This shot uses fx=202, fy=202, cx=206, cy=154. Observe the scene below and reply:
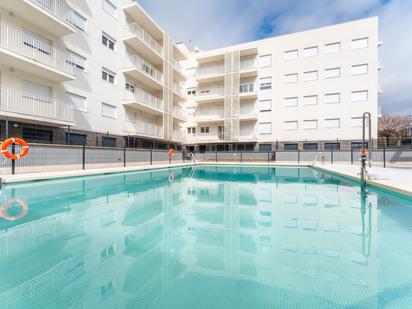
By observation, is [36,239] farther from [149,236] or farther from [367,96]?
[367,96]

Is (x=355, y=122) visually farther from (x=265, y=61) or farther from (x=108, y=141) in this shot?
(x=108, y=141)

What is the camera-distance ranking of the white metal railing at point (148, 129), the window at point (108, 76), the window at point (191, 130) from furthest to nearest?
the window at point (191, 130) < the white metal railing at point (148, 129) < the window at point (108, 76)

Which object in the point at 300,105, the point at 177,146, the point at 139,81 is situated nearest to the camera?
the point at 139,81

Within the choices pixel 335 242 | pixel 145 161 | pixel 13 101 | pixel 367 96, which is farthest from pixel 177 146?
pixel 335 242

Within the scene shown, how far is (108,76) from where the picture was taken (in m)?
17.1

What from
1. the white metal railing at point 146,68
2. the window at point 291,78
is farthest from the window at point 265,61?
the white metal railing at point 146,68

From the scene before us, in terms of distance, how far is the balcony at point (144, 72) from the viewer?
729 inches

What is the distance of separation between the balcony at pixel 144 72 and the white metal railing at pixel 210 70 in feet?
28.1

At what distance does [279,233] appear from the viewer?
3385 millimetres

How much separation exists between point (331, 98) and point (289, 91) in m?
4.77

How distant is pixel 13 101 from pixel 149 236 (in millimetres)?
12483

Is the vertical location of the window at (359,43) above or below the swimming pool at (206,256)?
above

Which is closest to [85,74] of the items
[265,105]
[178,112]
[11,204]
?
[178,112]

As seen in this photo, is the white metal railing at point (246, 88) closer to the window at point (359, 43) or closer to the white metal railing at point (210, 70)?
the white metal railing at point (210, 70)
